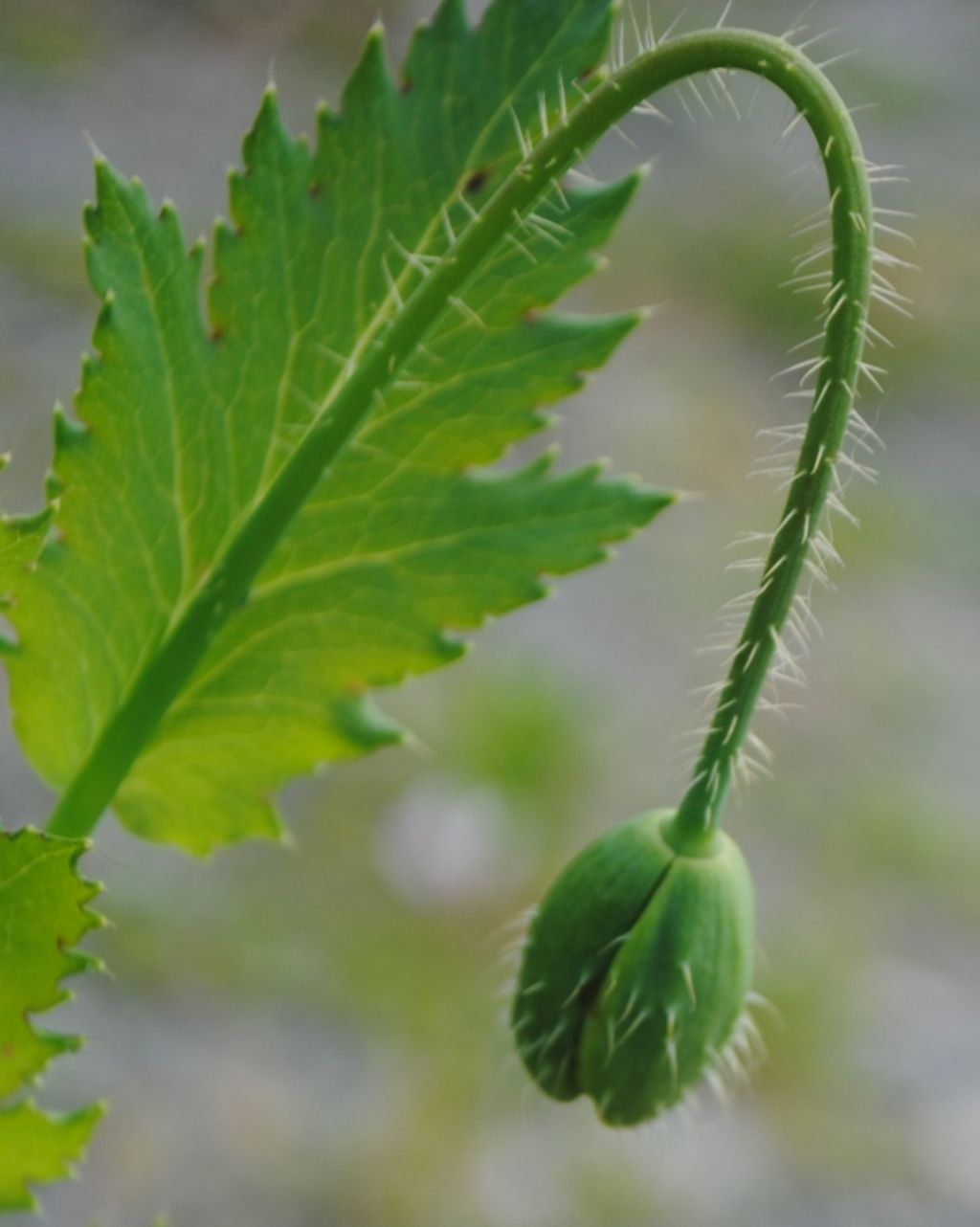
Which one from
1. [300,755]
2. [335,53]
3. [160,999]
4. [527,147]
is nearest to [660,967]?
[300,755]

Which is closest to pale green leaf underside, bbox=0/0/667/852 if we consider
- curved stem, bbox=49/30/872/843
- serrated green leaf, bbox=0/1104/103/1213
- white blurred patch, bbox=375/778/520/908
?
curved stem, bbox=49/30/872/843

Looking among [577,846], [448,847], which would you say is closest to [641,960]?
[448,847]

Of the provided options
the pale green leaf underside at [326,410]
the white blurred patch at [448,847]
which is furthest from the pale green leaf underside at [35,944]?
the white blurred patch at [448,847]

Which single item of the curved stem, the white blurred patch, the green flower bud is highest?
the white blurred patch

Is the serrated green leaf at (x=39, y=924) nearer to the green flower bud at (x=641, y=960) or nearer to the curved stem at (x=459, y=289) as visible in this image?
the curved stem at (x=459, y=289)

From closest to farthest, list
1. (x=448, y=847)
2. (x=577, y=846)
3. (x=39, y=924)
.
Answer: (x=39, y=924), (x=448, y=847), (x=577, y=846)

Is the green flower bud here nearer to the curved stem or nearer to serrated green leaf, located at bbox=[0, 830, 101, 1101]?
the curved stem

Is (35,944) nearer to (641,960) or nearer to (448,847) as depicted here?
(641,960)
